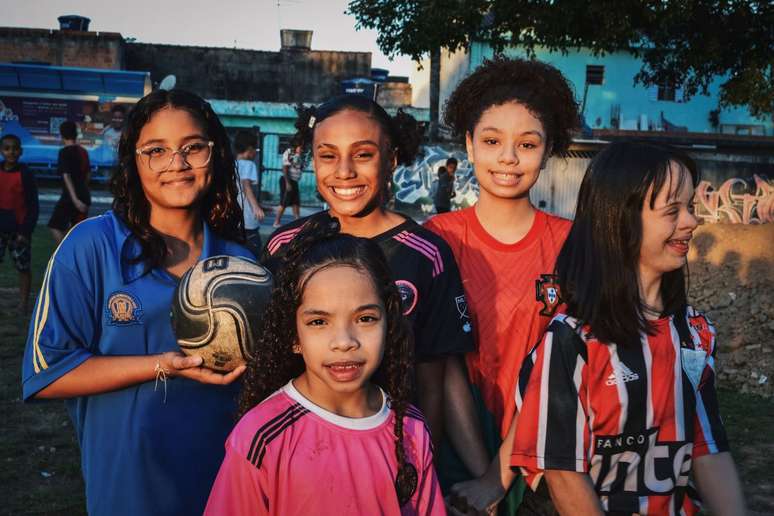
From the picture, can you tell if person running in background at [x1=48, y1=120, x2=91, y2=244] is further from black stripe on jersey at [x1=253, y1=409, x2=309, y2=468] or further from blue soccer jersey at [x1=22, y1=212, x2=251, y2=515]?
black stripe on jersey at [x1=253, y1=409, x2=309, y2=468]

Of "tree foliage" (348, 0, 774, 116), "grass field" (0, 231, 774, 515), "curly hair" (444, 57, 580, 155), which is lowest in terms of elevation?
"grass field" (0, 231, 774, 515)

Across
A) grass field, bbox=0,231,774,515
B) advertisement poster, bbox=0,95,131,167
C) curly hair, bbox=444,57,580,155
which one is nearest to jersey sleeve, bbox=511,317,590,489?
curly hair, bbox=444,57,580,155

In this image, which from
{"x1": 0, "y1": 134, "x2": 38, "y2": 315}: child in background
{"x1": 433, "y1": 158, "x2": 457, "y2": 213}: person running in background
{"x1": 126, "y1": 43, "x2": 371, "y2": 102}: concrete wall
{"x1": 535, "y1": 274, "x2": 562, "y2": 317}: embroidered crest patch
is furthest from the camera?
{"x1": 126, "y1": 43, "x2": 371, "y2": 102}: concrete wall

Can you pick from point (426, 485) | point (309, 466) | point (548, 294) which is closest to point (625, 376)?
point (548, 294)

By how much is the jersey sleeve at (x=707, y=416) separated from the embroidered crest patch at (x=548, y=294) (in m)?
0.54

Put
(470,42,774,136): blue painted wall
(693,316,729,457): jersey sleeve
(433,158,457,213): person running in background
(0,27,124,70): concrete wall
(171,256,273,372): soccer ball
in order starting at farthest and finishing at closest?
(0,27,124,70): concrete wall → (470,42,774,136): blue painted wall → (433,158,457,213): person running in background → (693,316,729,457): jersey sleeve → (171,256,273,372): soccer ball

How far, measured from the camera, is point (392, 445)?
2.54m

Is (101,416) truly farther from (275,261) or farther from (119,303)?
(275,261)

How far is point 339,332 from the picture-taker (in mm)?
2529

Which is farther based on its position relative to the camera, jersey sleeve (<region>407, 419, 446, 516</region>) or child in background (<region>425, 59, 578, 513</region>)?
child in background (<region>425, 59, 578, 513</region>)

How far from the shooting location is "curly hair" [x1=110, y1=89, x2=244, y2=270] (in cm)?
303

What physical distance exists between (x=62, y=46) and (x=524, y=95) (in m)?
43.3

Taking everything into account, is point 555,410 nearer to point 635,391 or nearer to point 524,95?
point 635,391

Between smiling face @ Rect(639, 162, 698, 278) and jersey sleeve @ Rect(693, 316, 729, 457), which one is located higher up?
smiling face @ Rect(639, 162, 698, 278)
